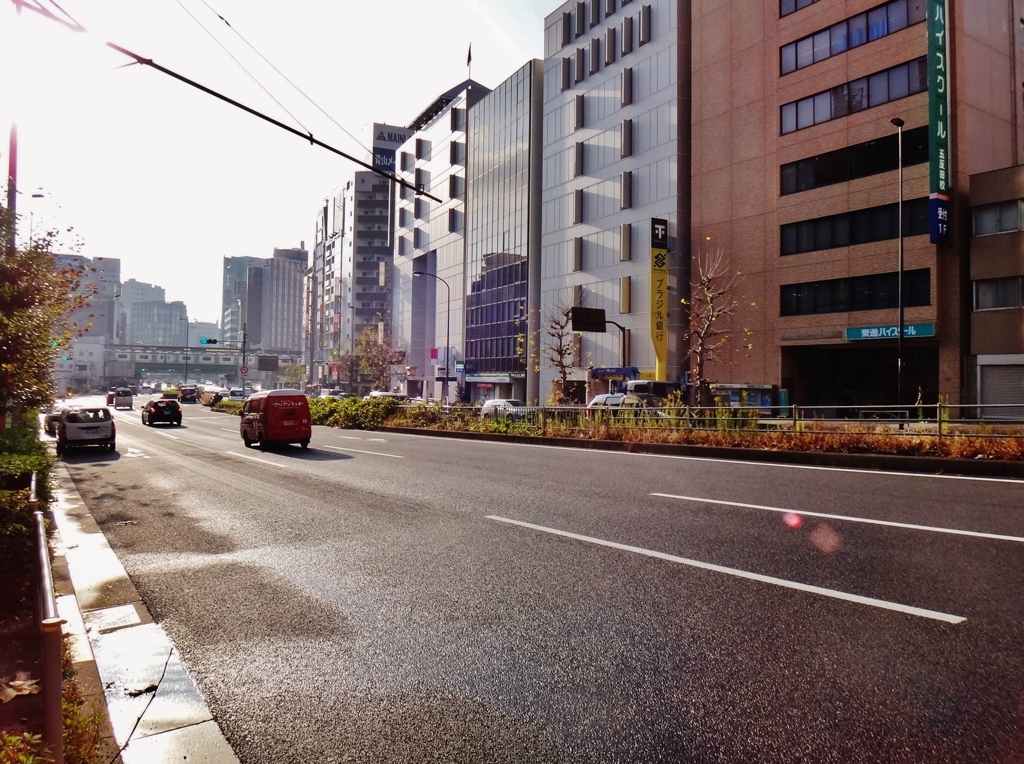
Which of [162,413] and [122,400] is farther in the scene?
[122,400]

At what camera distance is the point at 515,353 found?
196ft

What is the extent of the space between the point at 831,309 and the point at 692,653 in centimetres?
3549

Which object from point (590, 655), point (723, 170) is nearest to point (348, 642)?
point (590, 655)

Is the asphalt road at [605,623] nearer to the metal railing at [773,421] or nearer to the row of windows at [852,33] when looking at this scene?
the metal railing at [773,421]

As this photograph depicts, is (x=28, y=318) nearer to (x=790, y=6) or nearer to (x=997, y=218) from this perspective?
(x=997, y=218)

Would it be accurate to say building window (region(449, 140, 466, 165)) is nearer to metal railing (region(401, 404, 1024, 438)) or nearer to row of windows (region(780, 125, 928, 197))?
row of windows (region(780, 125, 928, 197))

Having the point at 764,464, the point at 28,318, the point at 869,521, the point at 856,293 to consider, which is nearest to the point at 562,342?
the point at 856,293

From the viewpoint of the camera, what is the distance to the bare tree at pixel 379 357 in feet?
263

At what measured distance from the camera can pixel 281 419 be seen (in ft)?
65.3

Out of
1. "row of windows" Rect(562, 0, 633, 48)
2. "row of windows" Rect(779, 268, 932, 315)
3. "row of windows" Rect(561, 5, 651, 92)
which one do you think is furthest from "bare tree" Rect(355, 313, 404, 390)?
"row of windows" Rect(779, 268, 932, 315)

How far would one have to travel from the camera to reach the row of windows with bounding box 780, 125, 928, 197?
3192cm

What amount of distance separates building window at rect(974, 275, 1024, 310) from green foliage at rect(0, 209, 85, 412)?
3463 centimetres

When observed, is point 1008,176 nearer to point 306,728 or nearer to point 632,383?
point 632,383

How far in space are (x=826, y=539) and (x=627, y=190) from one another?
44.1 m
